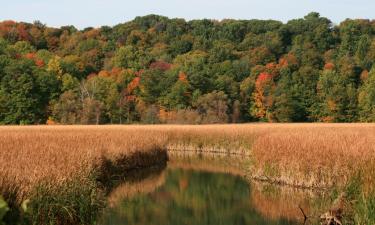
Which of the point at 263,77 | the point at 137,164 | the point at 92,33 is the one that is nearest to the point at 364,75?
the point at 263,77

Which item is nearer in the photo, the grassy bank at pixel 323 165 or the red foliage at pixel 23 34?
the grassy bank at pixel 323 165

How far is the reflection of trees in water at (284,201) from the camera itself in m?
14.4

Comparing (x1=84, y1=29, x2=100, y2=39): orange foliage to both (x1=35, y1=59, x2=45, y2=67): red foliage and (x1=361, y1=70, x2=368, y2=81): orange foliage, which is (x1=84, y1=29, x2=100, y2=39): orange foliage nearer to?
(x1=35, y1=59, x2=45, y2=67): red foliage

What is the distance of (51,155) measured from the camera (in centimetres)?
1456

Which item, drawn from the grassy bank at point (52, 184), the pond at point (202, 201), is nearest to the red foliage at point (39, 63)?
the pond at point (202, 201)

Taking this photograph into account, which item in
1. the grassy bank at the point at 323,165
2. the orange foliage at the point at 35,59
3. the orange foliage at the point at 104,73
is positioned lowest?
the grassy bank at the point at 323,165

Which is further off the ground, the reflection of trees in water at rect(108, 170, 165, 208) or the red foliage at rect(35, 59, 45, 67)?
the red foliage at rect(35, 59, 45, 67)

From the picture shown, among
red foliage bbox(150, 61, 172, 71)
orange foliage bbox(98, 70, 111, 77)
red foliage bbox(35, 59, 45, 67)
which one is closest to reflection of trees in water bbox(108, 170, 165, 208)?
red foliage bbox(35, 59, 45, 67)

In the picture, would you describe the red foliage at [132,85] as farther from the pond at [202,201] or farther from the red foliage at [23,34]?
the pond at [202,201]

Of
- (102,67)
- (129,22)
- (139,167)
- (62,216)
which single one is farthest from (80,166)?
(129,22)

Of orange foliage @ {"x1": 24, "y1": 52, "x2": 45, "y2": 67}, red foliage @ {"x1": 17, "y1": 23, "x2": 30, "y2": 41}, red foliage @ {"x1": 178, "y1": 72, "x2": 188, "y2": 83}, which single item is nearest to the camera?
red foliage @ {"x1": 178, "y1": 72, "x2": 188, "y2": 83}

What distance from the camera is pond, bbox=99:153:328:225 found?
1439 cm

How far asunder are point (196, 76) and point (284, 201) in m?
56.3

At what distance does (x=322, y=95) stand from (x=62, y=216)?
199ft
